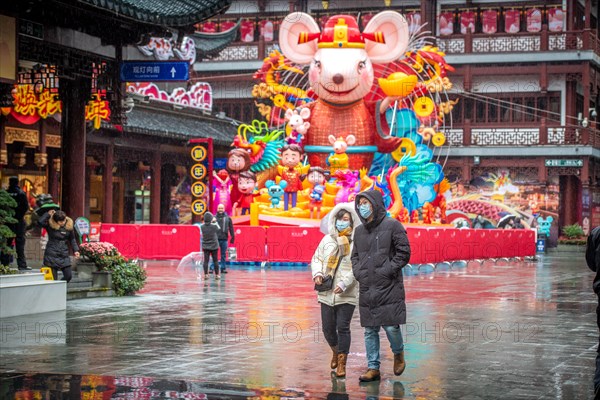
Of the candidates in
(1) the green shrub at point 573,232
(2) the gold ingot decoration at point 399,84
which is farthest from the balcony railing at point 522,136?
(2) the gold ingot decoration at point 399,84

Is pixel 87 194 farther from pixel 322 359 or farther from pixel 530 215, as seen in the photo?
pixel 322 359

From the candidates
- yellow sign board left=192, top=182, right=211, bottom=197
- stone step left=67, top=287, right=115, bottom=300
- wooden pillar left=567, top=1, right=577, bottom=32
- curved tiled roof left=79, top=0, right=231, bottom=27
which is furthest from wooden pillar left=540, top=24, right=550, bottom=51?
stone step left=67, top=287, right=115, bottom=300

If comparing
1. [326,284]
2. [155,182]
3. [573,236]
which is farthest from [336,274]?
[573,236]

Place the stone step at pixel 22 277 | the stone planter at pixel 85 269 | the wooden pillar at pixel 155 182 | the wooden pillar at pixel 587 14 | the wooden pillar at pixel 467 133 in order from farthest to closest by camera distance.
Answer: the wooden pillar at pixel 467 133 < the wooden pillar at pixel 587 14 < the wooden pillar at pixel 155 182 < the stone planter at pixel 85 269 < the stone step at pixel 22 277

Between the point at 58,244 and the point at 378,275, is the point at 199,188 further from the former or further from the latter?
the point at 378,275

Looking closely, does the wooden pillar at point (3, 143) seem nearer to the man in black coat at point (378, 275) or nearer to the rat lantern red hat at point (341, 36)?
the rat lantern red hat at point (341, 36)

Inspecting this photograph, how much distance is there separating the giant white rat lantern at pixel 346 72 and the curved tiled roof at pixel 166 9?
38.7ft

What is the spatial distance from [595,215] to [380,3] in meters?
15.9

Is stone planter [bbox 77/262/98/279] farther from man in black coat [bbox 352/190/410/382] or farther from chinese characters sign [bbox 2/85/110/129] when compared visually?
chinese characters sign [bbox 2/85/110/129]

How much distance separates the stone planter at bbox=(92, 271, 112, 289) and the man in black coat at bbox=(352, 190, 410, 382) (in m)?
9.53

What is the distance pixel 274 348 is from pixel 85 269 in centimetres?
773

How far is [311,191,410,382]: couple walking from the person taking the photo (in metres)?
9.94

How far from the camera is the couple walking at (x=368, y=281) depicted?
32.6ft

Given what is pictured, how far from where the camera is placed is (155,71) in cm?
1977
